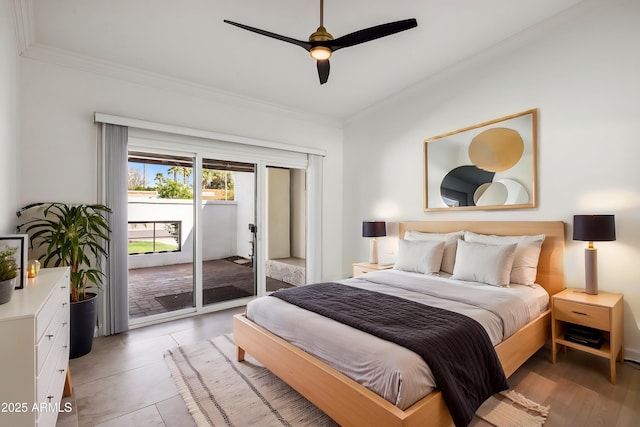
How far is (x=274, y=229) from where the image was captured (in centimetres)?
504

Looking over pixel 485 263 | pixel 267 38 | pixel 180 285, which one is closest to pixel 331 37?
pixel 267 38

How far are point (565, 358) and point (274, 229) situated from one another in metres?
3.84

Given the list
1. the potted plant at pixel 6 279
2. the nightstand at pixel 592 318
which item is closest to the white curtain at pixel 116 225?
the potted plant at pixel 6 279

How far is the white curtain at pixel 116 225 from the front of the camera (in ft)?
10.4

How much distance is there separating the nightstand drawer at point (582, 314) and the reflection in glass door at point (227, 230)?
3.47m

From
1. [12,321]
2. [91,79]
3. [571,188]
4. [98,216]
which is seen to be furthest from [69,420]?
[571,188]

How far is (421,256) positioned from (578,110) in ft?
6.27

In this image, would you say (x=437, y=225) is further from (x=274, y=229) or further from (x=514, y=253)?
(x=274, y=229)

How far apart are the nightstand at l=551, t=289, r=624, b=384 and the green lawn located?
4117 millimetres

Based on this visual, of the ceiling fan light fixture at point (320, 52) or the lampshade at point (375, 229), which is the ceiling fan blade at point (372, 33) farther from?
the lampshade at point (375, 229)

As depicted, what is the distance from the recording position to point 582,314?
2.34 m

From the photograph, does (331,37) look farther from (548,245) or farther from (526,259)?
(548,245)

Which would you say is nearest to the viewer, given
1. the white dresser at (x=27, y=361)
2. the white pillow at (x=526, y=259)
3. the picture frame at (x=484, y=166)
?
the white dresser at (x=27, y=361)

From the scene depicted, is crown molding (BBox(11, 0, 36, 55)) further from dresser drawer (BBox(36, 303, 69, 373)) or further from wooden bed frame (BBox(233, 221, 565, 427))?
wooden bed frame (BBox(233, 221, 565, 427))
